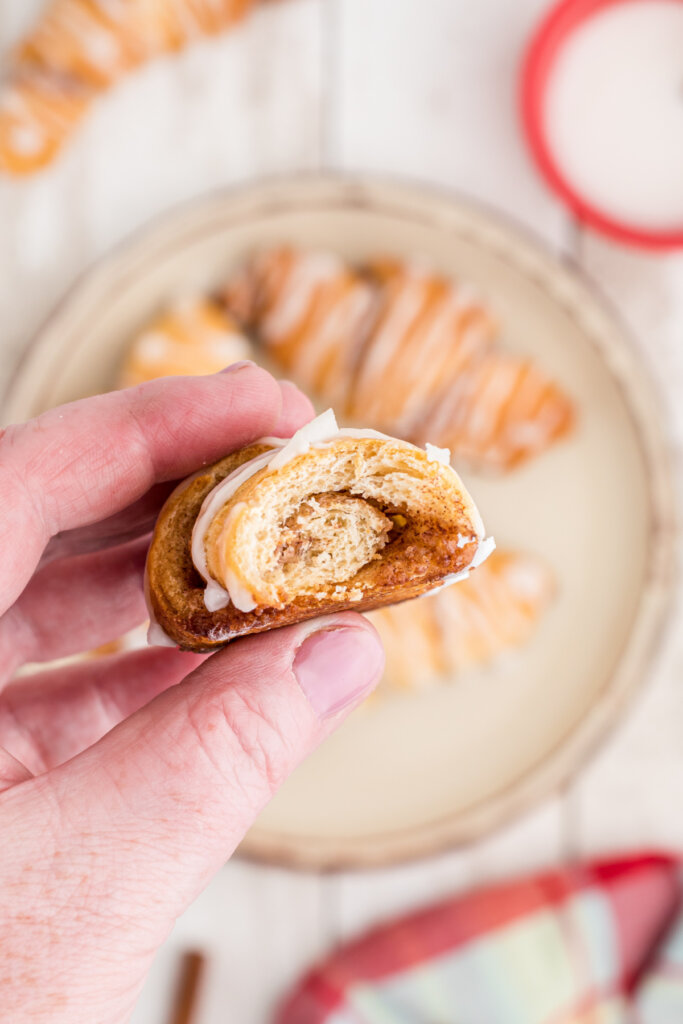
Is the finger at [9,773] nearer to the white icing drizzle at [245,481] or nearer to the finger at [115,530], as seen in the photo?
the white icing drizzle at [245,481]

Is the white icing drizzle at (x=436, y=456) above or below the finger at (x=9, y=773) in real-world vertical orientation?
above

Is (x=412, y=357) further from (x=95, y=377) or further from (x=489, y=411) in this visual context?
(x=95, y=377)

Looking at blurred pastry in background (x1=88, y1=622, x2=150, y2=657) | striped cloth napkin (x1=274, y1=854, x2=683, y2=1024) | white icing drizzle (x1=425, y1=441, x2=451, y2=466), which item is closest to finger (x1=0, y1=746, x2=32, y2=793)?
white icing drizzle (x1=425, y1=441, x2=451, y2=466)

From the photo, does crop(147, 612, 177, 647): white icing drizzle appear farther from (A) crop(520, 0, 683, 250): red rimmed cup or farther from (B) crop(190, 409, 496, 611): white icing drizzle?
(A) crop(520, 0, 683, 250): red rimmed cup

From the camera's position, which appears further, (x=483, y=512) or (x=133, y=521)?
(x=483, y=512)

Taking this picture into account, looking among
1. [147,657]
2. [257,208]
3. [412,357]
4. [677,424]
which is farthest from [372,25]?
[147,657]

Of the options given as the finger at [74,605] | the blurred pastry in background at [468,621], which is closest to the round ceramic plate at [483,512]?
the blurred pastry in background at [468,621]

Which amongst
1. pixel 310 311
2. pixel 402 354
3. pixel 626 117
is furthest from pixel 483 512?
pixel 626 117

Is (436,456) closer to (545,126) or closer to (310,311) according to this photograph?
(310,311)
